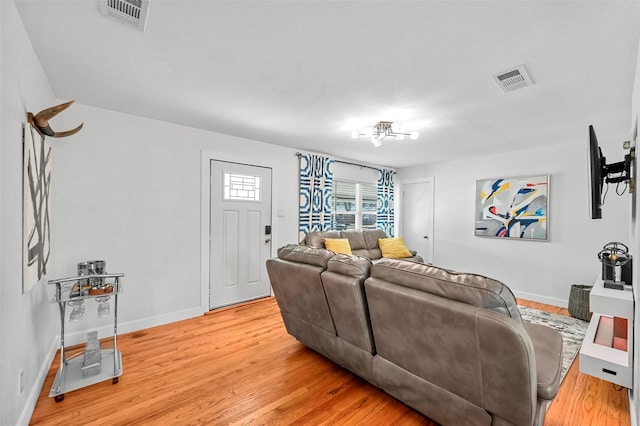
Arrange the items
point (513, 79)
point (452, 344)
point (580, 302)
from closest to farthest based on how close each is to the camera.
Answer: point (452, 344)
point (513, 79)
point (580, 302)

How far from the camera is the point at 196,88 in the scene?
245 cm

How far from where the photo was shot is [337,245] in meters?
4.58

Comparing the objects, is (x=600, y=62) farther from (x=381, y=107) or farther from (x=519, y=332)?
(x=519, y=332)

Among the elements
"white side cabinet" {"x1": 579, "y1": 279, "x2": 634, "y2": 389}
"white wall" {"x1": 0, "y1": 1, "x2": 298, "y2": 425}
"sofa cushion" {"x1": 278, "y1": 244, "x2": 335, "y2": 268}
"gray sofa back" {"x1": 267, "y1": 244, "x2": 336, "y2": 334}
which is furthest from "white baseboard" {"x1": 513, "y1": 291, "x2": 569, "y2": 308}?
"white wall" {"x1": 0, "y1": 1, "x2": 298, "y2": 425}

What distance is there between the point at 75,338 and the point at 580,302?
566 centimetres

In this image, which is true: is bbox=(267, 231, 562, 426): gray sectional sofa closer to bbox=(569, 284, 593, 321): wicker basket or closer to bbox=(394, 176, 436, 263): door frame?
bbox=(569, 284, 593, 321): wicker basket

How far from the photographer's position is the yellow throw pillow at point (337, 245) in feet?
14.9

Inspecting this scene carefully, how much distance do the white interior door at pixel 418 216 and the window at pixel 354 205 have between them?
2.45ft

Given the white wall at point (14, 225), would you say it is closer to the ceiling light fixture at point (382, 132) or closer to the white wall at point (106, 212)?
the white wall at point (106, 212)

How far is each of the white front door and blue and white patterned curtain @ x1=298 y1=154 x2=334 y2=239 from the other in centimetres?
63

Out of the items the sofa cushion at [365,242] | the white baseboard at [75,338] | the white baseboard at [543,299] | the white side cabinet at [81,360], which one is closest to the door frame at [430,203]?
the sofa cushion at [365,242]

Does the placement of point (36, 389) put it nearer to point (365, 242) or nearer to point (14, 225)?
point (14, 225)

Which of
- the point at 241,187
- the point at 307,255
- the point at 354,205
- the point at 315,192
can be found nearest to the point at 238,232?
the point at 241,187

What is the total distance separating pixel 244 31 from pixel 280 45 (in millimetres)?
233
